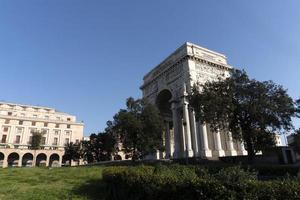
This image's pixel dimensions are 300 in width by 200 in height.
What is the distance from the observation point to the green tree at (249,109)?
2916 cm

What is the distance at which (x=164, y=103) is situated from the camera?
59.2m

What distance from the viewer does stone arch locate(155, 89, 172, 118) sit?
189 feet

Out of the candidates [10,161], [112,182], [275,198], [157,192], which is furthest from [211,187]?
[10,161]

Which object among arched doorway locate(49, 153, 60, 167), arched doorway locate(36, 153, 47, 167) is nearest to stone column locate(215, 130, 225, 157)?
arched doorway locate(49, 153, 60, 167)

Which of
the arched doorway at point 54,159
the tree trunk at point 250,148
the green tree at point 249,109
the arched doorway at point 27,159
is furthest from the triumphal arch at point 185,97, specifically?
the arched doorway at point 27,159

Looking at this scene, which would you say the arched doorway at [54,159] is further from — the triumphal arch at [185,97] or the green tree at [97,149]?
the triumphal arch at [185,97]

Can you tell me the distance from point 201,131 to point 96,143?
113 feet

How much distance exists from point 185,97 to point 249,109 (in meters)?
12.4

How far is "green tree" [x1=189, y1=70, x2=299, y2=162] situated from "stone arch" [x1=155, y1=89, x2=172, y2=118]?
84.7 feet

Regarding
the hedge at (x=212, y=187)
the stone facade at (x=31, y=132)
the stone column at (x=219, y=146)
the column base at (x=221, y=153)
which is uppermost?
the stone facade at (x=31, y=132)

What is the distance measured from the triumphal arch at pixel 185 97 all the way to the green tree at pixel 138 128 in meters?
6.11

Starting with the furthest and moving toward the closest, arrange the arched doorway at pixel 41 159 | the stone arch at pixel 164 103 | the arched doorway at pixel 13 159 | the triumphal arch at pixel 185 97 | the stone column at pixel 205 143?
the arched doorway at pixel 41 159
the arched doorway at pixel 13 159
the stone arch at pixel 164 103
the triumphal arch at pixel 185 97
the stone column at pixel 205 143

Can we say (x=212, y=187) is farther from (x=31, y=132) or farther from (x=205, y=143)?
(x=31, y=132)

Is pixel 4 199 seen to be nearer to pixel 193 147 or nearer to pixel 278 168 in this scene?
pixel 278 168
